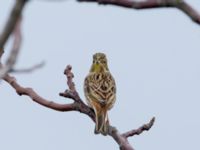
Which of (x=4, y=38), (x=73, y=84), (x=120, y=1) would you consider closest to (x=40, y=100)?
(x=73, y=84)

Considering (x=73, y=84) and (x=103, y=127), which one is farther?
(x=103, y=127)

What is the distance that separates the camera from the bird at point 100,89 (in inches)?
264

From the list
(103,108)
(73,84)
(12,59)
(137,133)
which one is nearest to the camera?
(12,59)

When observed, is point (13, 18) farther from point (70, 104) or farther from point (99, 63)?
point (99, 63)

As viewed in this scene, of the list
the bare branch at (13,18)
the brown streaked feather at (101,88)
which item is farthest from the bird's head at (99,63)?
the bare branch at (13,18)

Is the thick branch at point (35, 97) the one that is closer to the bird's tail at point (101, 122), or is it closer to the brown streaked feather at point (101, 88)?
the bird's tail at point (101, 122)

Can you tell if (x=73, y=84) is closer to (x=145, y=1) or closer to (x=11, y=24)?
(x=145, y=1)

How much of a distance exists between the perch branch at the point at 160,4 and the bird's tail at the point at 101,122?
3062mm

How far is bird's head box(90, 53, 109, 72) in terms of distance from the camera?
8.77 meters

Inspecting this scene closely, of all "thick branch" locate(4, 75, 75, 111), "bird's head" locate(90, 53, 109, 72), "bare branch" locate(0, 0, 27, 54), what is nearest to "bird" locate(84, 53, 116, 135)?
"bird's head" locate(90, 53, 109, 72)

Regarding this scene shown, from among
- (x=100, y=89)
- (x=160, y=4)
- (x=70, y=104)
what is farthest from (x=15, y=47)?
(x=100, y=89)

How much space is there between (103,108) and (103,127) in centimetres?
116

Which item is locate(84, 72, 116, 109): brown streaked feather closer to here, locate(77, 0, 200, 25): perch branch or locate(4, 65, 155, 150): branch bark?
locate(4, 65, 155, 150): branch bark

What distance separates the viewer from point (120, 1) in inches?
108
